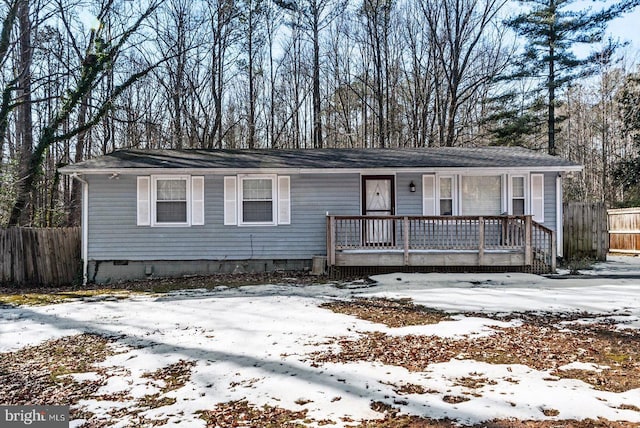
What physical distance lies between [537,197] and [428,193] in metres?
2.90

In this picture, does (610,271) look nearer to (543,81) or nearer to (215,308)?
(215,308)

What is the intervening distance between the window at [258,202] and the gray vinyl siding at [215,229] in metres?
0.27

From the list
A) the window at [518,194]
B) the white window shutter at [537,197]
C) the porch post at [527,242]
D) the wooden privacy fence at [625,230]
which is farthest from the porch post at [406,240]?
the wooden privacy fence at [625,230]

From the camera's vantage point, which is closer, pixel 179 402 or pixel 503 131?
pixel 179 402

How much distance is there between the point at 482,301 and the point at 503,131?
49.6 feet

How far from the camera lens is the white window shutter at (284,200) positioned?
11.1m

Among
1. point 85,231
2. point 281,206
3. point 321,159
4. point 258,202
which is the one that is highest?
point 321,159

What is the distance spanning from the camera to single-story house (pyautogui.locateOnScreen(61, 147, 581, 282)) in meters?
10.8

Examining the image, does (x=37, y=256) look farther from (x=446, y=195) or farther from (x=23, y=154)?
(x=446, y=195)

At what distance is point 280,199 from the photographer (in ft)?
36.5

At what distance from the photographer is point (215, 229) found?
11.1 m

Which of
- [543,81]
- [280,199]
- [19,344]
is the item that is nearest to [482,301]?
[280,199]

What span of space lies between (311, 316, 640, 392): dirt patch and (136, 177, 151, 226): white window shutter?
7.68 m

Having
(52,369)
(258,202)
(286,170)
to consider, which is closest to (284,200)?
(258,202)
